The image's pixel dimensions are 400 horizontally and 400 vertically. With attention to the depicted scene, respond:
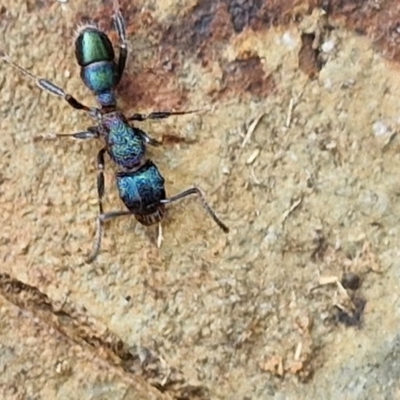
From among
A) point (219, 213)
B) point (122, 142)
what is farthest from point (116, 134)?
point (219, 213)

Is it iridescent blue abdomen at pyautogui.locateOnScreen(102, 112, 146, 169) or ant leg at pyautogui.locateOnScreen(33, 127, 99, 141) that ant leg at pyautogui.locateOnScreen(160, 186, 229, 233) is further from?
ant leg at pyautogui.locateOnScreen(33, 127, 99, 141)

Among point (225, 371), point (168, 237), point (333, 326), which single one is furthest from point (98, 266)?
point (333, 326)

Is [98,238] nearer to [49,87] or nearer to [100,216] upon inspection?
[100,216]

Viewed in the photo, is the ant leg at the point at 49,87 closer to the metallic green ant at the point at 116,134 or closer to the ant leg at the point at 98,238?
the metallic green ant at the point at 116,134

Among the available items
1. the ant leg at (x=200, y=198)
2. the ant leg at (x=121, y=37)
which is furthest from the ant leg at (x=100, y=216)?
the ant leg at (x=121, y=37)

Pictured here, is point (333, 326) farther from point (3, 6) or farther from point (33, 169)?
point (3, 6)

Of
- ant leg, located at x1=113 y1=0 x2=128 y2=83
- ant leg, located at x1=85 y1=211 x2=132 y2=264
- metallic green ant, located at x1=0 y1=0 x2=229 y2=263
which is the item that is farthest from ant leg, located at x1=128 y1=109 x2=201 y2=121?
ant leg, located at x1=85 y1=211 x2=132 y2=264
